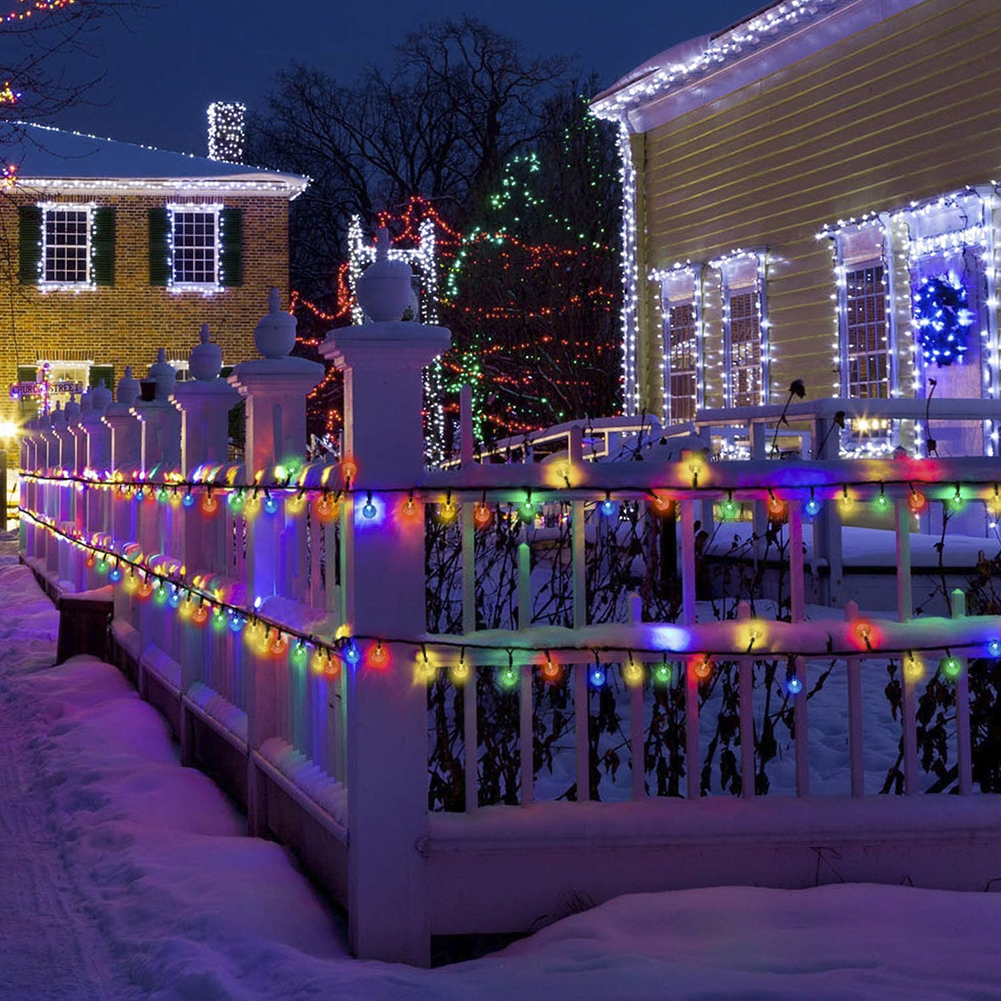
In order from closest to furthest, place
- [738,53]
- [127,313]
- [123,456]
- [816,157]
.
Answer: [123,456]
[816,157]
[738,53]
[127,313]

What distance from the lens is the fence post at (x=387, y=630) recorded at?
14.0ft

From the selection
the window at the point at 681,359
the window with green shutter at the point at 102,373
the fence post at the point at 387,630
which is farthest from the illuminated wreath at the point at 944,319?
the window with green shutter at the point at 102,373

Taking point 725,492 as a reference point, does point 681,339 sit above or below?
above

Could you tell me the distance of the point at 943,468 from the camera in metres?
4.51

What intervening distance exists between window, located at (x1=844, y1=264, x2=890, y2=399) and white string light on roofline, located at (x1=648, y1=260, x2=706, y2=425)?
339cm

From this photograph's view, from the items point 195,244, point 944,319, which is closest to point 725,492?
point 944,319

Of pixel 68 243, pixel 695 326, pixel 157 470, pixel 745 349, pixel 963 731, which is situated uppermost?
pixel 68 243

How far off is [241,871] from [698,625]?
1.73 metres

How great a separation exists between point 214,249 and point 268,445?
91.1ft

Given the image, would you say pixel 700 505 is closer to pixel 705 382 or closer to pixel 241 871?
pixel 241 871

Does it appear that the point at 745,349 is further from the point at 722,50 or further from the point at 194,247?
the point at 194,247

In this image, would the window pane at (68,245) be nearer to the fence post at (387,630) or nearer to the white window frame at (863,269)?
the white window frame at (863,269)

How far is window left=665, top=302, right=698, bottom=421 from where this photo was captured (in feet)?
66.1

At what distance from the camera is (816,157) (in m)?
16.9
